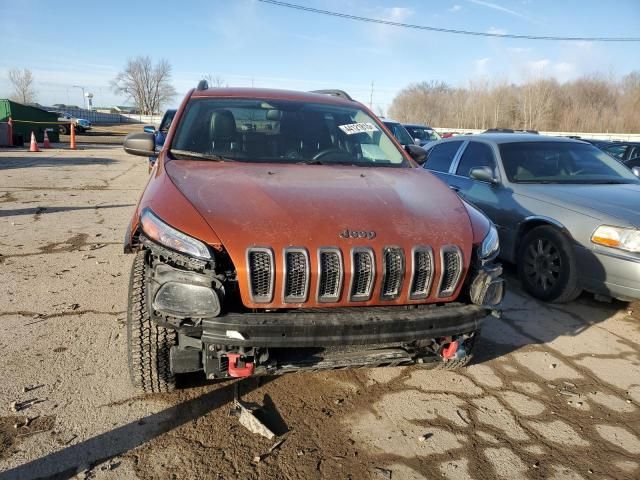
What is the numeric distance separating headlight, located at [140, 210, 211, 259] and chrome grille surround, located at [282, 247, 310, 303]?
15.0 inches

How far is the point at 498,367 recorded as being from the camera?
3.44m

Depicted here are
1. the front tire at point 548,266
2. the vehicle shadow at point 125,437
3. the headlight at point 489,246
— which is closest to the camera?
the vehicle shadow at point 125,437

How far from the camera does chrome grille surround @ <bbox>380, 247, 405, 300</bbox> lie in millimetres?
2455

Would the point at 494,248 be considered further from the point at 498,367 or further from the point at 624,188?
the point at 624,188

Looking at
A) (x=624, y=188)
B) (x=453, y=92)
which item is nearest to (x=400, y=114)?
(x=453, y=92)

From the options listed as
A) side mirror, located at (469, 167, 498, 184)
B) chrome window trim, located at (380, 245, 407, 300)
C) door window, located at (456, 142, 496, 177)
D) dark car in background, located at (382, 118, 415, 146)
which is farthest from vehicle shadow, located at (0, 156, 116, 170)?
chrome window trim, located at (380, 245, 407, 300)

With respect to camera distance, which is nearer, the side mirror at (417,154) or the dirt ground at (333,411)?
the dirt ground at (333,411)

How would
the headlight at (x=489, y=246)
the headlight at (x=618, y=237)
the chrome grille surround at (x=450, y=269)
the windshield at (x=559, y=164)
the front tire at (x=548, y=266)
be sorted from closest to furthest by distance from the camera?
the chrome grille surround at (x=450, y=269)
the headlight at (x=489, y=246)
the headlight at (x=618, y=237)
the front tire at (x=548, y=266)
the windshield at (x=559, y=164)

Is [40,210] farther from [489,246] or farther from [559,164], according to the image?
[559,164]

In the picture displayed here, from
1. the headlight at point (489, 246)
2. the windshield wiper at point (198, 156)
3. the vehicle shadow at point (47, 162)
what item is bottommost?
the vehicle shadow at point (47, 162)

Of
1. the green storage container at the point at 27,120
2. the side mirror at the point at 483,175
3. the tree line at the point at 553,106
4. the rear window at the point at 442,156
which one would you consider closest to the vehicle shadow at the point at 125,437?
the side mirror at the point at 483,175

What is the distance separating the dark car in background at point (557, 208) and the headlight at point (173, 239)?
2.89 meters

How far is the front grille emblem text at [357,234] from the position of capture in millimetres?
2475

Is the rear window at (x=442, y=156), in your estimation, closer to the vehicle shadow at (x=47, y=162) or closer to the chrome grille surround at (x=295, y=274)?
the chrome grille surround at (x=295, y=274)
